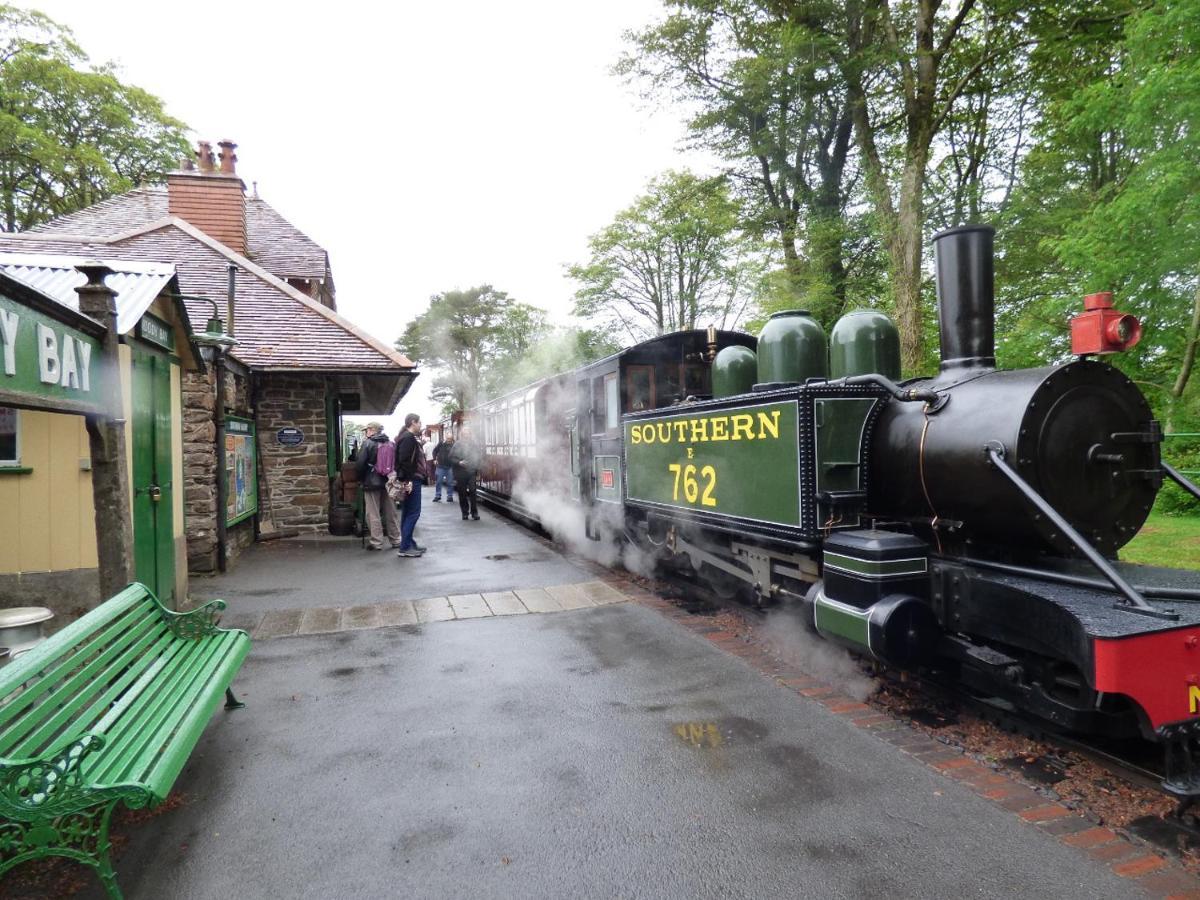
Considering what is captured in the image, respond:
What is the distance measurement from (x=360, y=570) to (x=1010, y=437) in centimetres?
704

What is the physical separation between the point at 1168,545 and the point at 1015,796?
20.7ft

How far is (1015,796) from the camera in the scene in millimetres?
2955

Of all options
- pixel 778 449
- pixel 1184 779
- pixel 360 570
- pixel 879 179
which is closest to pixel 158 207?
pixel 360 570

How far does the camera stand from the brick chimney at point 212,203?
12867 millimetres

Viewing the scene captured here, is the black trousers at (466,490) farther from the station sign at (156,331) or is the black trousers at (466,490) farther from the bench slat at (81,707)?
the bench slat at (81,707)

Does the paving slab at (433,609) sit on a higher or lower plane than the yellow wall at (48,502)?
lower

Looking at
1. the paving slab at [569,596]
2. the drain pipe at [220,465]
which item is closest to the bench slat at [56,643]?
the paving slab at [569,596]

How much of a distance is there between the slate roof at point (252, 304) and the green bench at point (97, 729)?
6.97m

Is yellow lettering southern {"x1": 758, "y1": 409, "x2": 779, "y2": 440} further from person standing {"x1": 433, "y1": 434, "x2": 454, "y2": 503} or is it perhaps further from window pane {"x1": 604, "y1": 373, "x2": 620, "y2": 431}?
person standing {"x1": 433, "y1": 434, "x2": 454, "y2": 503}

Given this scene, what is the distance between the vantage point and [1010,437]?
3.30 meters

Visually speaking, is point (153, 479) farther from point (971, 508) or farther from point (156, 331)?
point (971, 508)

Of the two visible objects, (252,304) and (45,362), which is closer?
(45,362)

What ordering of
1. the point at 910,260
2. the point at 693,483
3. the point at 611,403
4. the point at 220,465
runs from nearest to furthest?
the point at 693,483
the point at 611,403
the point at 220,465
the point at 910,260

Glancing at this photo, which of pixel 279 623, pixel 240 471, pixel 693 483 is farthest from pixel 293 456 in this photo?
pixel 693 483
